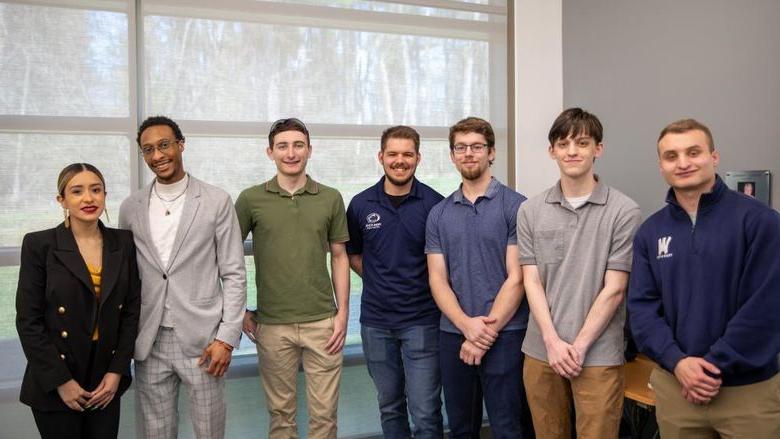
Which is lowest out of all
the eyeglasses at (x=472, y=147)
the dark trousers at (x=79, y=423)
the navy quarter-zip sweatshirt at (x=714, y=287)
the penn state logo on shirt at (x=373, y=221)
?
the dark trousers at (x=79, y=423)

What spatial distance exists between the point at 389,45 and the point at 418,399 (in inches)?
77.5

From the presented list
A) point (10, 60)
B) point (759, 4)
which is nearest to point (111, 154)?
point (10, 60)

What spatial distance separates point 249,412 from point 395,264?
52.4 inches

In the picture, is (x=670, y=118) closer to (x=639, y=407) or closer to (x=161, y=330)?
(x=639, y=407)

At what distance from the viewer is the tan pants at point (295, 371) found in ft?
8.68

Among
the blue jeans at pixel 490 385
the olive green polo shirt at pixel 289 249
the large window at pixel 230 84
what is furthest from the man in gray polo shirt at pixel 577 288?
the large window at pixel 230 84

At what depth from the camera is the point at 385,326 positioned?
268cm

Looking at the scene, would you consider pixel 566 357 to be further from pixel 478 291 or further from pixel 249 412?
pixel 249 412

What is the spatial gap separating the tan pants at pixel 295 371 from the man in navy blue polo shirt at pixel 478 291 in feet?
1.70

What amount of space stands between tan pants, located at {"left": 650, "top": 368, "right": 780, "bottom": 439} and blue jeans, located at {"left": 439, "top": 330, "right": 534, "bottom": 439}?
0.61 meters

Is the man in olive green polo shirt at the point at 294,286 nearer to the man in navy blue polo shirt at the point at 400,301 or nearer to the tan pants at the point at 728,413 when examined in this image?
the man in navy blue polo shirt at the point at 400,301

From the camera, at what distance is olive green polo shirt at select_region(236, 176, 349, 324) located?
2.62 metres

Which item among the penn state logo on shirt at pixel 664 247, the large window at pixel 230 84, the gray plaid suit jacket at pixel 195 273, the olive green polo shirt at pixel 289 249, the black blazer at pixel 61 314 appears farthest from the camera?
the large window at pixel 230 84

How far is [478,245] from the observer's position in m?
2.52
